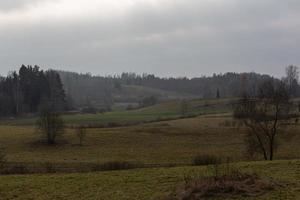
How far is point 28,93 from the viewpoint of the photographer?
15838cm

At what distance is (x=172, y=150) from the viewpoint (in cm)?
6938

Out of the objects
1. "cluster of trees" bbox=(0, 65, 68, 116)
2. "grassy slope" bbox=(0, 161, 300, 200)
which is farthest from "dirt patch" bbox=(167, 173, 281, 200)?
"cluster of trees" bbox=(0, 65, 68, 116)

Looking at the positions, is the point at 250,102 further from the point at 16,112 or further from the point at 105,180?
the point at 16,112

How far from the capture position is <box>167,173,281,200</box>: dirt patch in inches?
696

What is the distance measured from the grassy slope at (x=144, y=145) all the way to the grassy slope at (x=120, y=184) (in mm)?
31066

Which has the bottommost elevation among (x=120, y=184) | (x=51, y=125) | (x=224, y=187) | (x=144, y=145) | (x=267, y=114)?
(x=144, y=145)

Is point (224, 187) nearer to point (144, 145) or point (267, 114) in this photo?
point (267, 114)

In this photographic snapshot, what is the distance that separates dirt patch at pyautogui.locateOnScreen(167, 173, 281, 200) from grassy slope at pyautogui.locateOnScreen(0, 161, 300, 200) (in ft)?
1.66

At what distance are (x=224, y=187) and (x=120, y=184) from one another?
6470 mm

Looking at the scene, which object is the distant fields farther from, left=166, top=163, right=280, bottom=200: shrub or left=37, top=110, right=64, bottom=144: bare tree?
left=37, top=110, right=64, bottom=144: bare tree

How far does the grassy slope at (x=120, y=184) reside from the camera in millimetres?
19773

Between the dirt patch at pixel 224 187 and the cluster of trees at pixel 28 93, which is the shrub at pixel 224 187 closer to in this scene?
the dirt patch at pixel 224 187

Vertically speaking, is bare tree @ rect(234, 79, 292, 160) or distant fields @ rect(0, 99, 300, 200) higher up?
bare tree @ rect(234, 79, 292, 160)

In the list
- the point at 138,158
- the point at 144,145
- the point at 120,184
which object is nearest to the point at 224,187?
the point at 120,184
